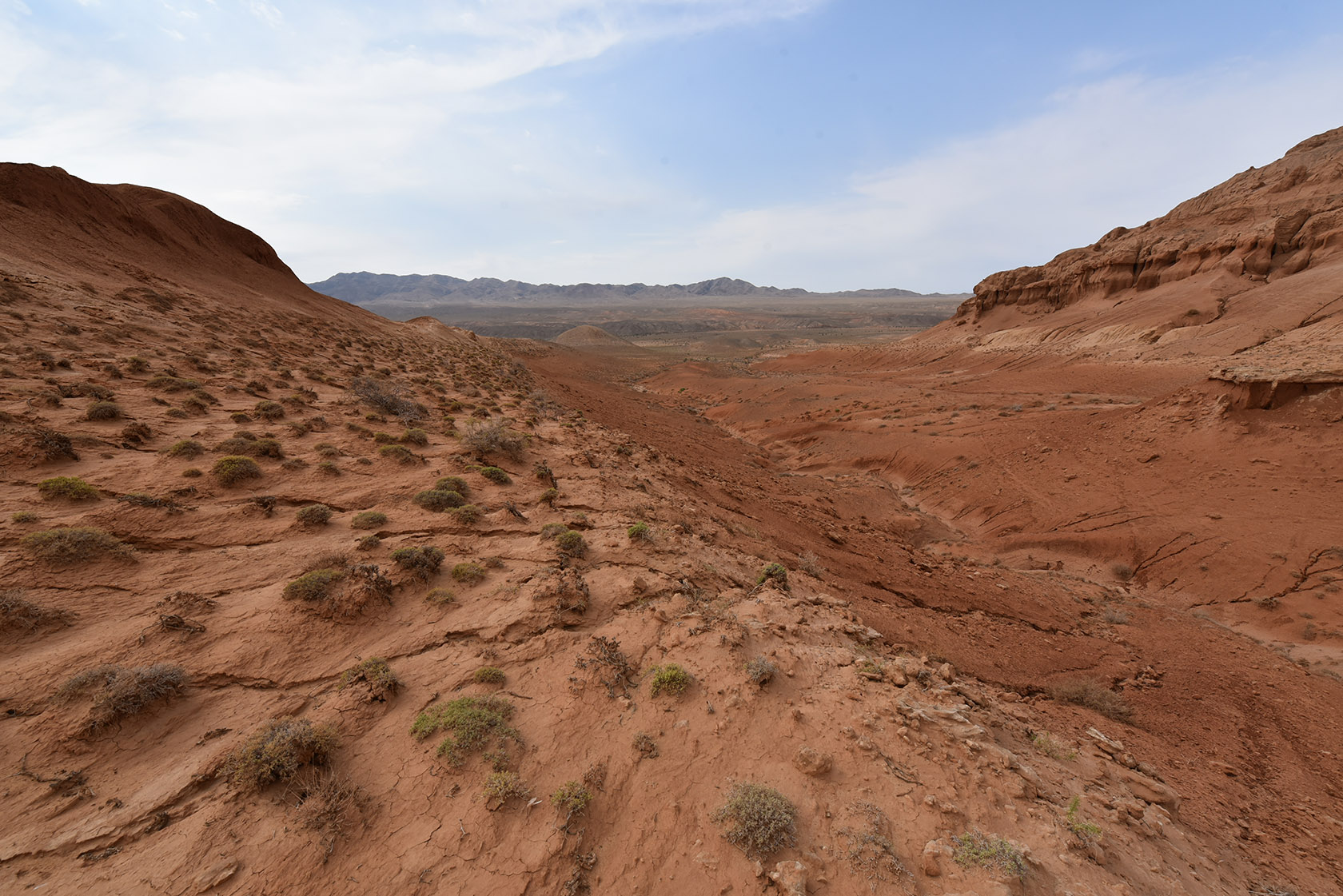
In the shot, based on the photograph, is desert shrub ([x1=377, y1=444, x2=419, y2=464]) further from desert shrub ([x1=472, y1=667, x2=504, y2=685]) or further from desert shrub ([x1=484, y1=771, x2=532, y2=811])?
desert shrub ([x1=484, y1=771, x2=532, y2=811])

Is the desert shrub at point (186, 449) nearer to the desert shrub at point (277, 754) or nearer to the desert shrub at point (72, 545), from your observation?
the desert shrub at point (72, 545)

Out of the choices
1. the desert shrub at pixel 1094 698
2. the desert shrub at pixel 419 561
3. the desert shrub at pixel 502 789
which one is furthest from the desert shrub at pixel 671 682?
the desert shrub at pixel 1094 698

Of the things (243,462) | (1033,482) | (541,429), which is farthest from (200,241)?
(1033,482)

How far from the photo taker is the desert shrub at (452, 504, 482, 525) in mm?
8453

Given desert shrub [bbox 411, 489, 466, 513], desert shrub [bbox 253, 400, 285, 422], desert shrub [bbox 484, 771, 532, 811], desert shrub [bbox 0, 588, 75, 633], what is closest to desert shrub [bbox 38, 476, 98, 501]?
desert shrub [bbox 0, 588, 75, 633]

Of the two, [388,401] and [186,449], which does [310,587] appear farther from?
[388,401]

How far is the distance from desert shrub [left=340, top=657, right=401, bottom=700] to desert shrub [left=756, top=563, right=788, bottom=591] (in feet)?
17.5

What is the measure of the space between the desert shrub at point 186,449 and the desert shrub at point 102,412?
1.87m

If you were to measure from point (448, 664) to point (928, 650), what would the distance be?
694 cm

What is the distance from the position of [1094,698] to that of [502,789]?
8.27m

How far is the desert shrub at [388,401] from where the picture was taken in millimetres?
14216

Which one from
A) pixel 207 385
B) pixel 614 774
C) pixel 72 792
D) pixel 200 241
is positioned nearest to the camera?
pixel 72 792

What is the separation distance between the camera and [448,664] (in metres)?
5.57

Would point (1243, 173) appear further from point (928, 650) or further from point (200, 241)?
point (200, 241)
